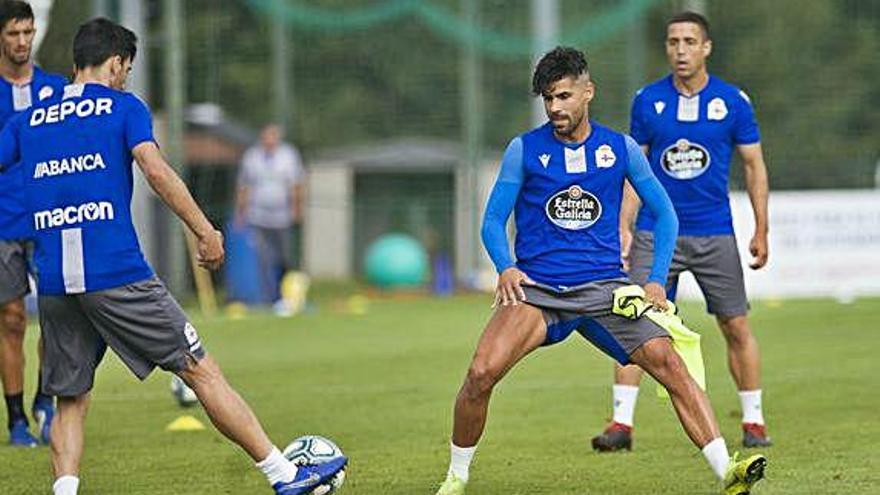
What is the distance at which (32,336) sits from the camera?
19516 millimetres

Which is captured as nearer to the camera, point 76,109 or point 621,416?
point 76,109

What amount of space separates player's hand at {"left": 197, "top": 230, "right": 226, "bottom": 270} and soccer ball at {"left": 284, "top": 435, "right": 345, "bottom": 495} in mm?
1071

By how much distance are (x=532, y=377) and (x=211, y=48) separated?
1315 cm

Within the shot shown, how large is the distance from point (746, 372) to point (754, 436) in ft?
1.43

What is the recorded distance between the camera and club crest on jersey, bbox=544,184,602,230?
934 centimetres

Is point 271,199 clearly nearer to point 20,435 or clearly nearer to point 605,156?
point 20,435

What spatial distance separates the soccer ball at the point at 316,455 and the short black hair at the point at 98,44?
6.09 feet

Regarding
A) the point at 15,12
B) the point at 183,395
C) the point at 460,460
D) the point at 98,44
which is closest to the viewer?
the point at 98,44

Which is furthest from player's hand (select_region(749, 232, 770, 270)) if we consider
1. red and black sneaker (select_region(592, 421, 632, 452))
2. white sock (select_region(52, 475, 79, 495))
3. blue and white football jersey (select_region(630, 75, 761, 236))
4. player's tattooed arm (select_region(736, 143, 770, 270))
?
white sock (select_region(52, 475, 79, 495))

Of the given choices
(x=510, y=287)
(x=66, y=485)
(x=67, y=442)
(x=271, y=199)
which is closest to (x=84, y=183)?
(x=67, y=442)

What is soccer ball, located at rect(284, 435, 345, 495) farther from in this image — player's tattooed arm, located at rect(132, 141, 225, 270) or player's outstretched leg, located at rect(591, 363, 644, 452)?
player's outstretched leg, located at rect(591, 363, 644, 452)

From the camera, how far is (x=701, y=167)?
38.1 feet

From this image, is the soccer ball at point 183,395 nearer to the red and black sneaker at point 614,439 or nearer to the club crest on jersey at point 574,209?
the red and black sneaker at point 614,439

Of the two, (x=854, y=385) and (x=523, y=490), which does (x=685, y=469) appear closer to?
(x=523, y=490)
